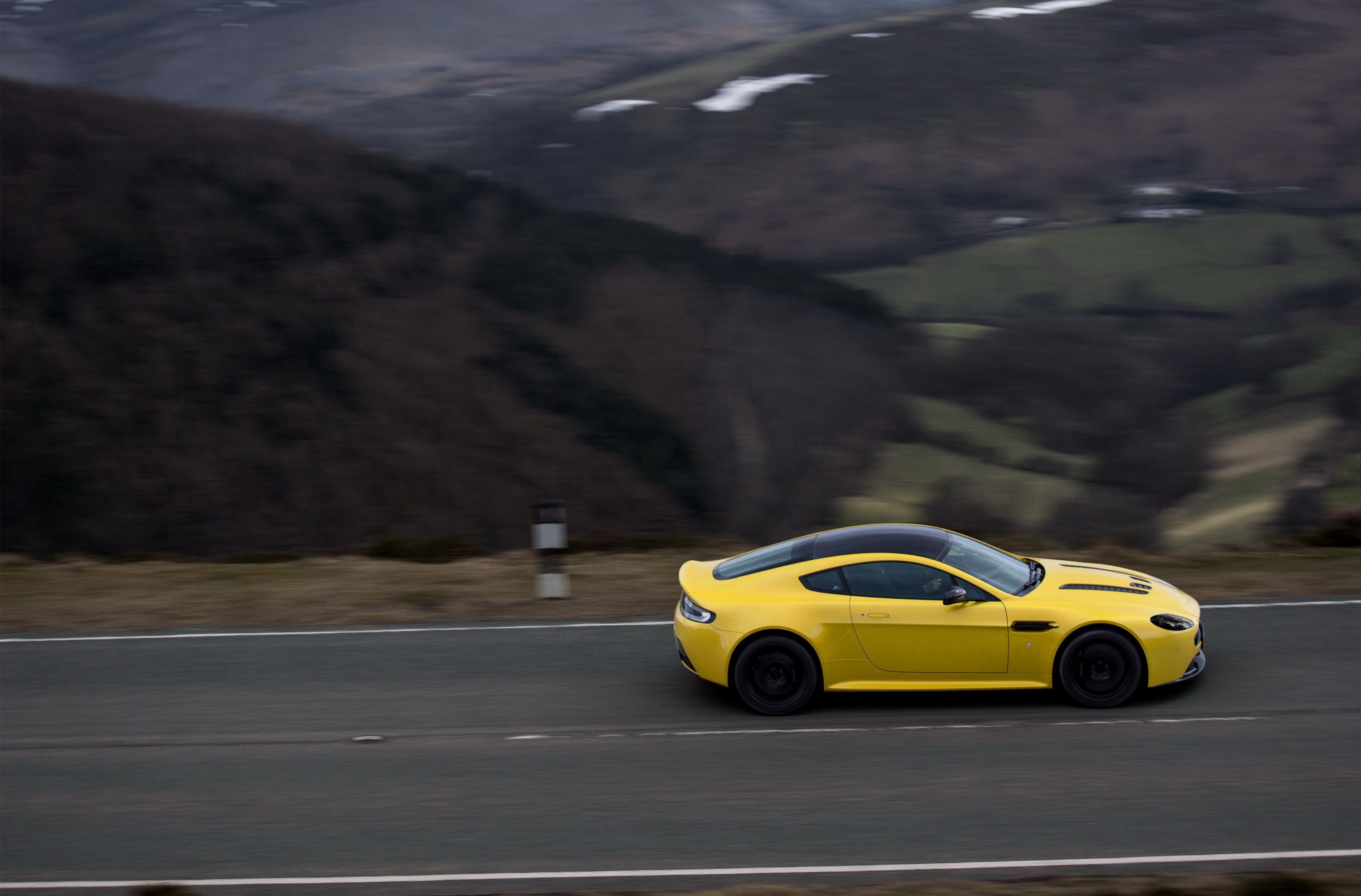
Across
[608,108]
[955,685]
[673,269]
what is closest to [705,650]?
[955,685]

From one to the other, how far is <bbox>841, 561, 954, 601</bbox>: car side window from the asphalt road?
771 millimetres

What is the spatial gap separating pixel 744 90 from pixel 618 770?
7462 centimetres

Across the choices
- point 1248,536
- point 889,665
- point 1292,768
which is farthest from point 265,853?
point 1248,536

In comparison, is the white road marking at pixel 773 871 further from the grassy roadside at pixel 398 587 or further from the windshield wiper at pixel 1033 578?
the grassy roadside at pixel 398 587

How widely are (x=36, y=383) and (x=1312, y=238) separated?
6223cm

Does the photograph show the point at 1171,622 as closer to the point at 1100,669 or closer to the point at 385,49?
the point at 1100,669

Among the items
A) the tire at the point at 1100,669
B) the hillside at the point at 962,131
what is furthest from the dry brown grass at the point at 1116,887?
the hillside at the point at 962,131

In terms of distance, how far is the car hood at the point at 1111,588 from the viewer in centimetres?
779

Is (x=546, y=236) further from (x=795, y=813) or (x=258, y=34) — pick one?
(x=795, y=813)

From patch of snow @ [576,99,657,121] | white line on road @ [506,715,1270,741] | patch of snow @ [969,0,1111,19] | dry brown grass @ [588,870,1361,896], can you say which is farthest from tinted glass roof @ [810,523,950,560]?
patch of snow @ [969,0,1111,19]

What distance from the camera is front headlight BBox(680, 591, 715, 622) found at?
7.88m

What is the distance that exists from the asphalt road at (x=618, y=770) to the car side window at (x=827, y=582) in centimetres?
80

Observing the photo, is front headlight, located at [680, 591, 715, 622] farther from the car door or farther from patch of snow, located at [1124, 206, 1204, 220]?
patch of snow, located at [1124, 206, 1204, 220]

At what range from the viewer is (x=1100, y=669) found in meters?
7.64
